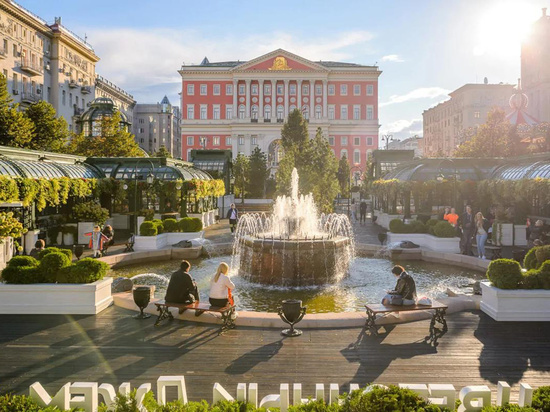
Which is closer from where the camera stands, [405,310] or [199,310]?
[405,310]

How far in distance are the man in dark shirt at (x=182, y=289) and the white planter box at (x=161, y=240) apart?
991cm

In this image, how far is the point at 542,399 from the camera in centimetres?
466

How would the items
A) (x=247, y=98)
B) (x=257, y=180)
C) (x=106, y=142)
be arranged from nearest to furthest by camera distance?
(x=106, y=142), (x=257, y=180), (x=247, y=98)

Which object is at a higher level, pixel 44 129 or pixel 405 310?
pixel 44 129

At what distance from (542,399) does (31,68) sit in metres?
57.2

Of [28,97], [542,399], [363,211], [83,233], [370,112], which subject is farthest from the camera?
[370,112]

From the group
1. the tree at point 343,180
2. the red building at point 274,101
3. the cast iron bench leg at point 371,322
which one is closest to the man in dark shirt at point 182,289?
the cast iron bench leg at point 371,322

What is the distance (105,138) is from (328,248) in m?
32.2

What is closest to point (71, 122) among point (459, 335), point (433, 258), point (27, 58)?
point (27, 58)

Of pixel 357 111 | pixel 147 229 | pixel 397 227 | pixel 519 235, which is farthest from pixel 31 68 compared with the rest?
pixel 357 111

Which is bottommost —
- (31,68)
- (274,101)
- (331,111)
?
(31,68)

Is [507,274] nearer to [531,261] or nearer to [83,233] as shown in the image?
[531,261]

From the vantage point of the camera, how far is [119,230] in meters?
26.9

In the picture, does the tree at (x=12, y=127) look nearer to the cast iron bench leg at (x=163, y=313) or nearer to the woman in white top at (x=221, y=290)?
the cast iron bench leg at (x=163, y=313)
